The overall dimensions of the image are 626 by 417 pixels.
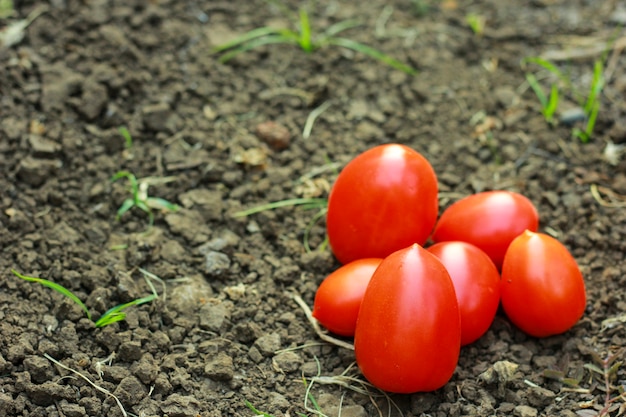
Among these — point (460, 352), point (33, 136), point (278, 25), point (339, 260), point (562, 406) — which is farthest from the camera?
point (278, 25)

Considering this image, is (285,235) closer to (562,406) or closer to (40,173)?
(40,173)

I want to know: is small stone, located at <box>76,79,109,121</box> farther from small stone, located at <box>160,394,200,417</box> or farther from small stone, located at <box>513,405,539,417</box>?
small stone, located at <box>513,405,539,417</box>

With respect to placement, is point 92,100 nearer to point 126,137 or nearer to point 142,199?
point 126,137

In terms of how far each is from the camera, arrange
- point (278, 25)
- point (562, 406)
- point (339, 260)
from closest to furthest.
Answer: point (562, 406)
point (339, 260)
point (278, 25)

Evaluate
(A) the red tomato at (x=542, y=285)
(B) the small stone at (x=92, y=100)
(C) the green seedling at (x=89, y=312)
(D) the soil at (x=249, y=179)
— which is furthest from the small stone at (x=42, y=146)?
(A) the red tomato at (x=542, y=285)

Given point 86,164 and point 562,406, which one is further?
point 86,164

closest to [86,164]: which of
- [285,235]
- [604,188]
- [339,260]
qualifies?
[285,235]

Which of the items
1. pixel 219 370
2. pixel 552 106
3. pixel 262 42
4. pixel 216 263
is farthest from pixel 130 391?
pixel 552 106

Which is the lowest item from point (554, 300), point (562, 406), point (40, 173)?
point (562, 406)
